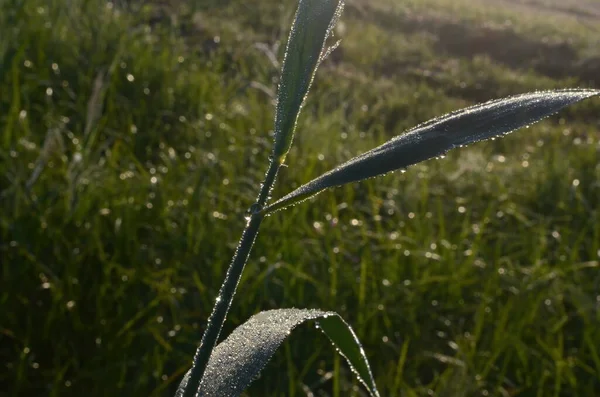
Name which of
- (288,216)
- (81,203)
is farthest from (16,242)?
(288,216)

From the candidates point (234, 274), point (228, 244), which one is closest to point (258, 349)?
point (234, 274)

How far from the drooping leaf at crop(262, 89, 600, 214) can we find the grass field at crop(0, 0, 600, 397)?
0.90 meters

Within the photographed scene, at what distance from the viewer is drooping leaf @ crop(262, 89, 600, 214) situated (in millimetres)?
304

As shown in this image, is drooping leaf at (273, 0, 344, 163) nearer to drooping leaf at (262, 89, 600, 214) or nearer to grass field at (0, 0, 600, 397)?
drooping leaf at (262, 89, 600, 214)

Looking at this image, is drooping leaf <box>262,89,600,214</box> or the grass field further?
the grass field

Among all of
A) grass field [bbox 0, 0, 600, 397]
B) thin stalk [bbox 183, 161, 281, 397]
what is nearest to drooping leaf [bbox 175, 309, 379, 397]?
thin stalk [bbox 183, 161, 281, 397]

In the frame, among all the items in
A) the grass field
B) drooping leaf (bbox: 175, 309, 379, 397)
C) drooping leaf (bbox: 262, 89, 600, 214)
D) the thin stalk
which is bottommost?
the grass field

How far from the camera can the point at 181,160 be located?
2129 mm

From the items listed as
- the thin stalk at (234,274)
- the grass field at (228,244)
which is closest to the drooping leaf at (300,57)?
the thin stalk at (234,274)

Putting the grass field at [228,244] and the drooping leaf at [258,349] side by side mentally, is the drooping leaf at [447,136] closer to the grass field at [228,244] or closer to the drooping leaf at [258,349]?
the drooping leaf at [258,349]

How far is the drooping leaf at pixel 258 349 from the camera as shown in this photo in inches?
13.2

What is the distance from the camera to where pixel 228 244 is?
1578 mm

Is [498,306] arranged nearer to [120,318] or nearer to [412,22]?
[120,318]

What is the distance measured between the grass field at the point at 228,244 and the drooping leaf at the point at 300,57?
3.01 ft
